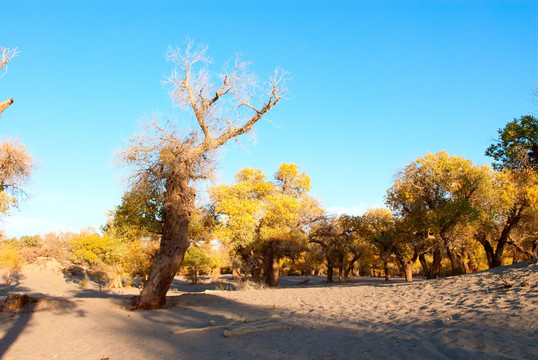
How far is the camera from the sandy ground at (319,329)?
5.89 m

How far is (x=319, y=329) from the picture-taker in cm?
818

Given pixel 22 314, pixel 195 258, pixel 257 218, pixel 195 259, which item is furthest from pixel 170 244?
pixel 195 258

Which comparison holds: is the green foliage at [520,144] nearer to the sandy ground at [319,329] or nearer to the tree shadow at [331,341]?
the sandy ground at [319,329]

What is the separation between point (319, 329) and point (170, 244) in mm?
6666

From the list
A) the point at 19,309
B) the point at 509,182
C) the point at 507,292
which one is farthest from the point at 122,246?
the point at 509,182

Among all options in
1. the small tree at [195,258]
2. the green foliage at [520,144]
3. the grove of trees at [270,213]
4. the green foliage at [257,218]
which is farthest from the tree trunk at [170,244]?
the small tree at [195,258]

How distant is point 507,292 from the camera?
903 centimetres

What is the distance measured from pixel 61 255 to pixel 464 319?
48223 millimetres

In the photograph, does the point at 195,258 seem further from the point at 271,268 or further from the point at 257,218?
the point at 257,218

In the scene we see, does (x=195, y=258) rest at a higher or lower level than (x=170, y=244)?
lower

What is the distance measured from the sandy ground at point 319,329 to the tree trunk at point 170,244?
0.70 metres

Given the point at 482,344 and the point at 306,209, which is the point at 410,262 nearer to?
the point at 306,209

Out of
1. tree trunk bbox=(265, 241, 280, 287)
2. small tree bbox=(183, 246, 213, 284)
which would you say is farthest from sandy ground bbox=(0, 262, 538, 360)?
small tree bbox=(183, 246, 213, 284)

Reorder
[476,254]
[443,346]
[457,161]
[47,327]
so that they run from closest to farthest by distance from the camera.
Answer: [443,346], [47,327], [457,161], [476,254]
